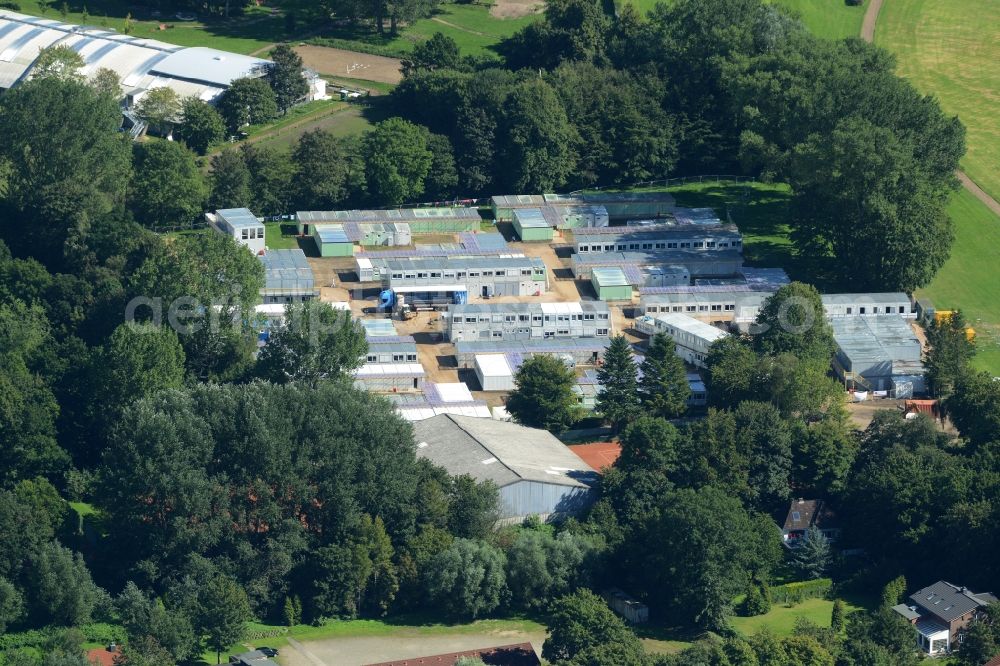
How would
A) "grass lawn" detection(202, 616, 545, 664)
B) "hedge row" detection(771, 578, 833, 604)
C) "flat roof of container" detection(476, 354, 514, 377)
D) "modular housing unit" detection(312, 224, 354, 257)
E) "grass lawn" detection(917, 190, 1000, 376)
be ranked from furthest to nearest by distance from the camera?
"modular housing unit" detection(312, 224, 354, 257), "grass lawn" detection(917, 190, 1000, 376), "flat roof of container" detection(476, 354, 514, 377), "hedge row" detection(771, 578, 833, 604), "grass lawn" detection(202, 616, 545, 664)

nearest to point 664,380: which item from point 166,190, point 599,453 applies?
→ point 599,453

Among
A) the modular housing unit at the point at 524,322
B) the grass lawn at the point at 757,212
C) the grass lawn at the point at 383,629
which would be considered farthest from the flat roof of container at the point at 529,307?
the grass lawn at the point at 383,629

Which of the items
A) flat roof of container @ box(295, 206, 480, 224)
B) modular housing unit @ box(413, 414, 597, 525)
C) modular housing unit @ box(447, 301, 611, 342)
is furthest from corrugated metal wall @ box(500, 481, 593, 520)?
flat roof of container @ box(295, 206, 480, 224)

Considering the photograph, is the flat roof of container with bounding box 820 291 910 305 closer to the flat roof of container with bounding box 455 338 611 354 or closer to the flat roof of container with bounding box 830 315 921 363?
the flat roof of container with bounding box 830 315 921 363

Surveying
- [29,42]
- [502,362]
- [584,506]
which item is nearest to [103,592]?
[584,506]

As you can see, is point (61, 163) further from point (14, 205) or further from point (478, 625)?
point (478, 625)

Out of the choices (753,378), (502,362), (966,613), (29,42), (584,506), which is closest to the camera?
(966,613)

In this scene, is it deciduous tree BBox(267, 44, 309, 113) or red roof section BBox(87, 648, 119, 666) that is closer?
red roof section BBox(87, 648, 119, 666)
